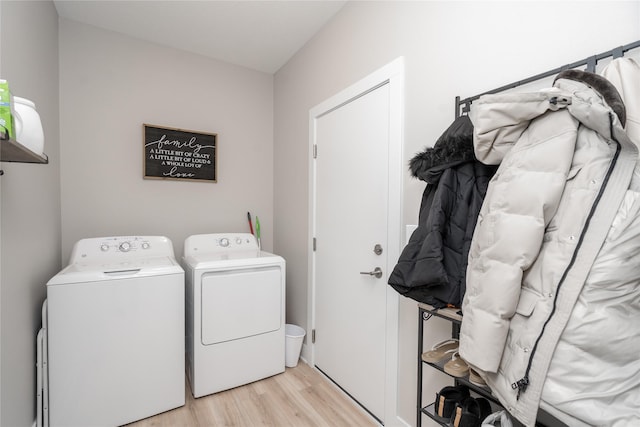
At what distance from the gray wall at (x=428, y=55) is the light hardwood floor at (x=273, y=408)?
0.47 metres

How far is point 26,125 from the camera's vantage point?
1067mm

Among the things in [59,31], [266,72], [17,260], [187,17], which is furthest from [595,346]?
[59,31]

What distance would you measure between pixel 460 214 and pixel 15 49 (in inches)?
83.1

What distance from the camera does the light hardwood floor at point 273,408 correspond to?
5.96ft

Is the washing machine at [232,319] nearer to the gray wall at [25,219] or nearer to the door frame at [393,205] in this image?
the gray wall at [25,219]

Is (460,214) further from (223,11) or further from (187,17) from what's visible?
(187,17)

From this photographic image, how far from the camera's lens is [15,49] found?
1.39 meters

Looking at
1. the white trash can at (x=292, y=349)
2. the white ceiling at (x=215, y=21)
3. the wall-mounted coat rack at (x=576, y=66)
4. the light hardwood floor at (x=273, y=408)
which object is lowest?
the light hardwood floor at (x=273, y=408)

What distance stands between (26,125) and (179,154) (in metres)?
1.54

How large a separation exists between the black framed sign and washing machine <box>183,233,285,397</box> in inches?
25.9

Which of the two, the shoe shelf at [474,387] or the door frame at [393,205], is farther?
the door frame at [393,205]

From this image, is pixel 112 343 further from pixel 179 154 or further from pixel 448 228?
pixel 448 228

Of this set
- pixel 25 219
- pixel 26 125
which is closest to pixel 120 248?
pixel 25 219

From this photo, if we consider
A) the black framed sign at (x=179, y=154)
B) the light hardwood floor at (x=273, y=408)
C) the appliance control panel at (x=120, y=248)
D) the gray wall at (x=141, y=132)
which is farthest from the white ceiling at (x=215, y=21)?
the light hardwood floor at (x=273, y=408)
